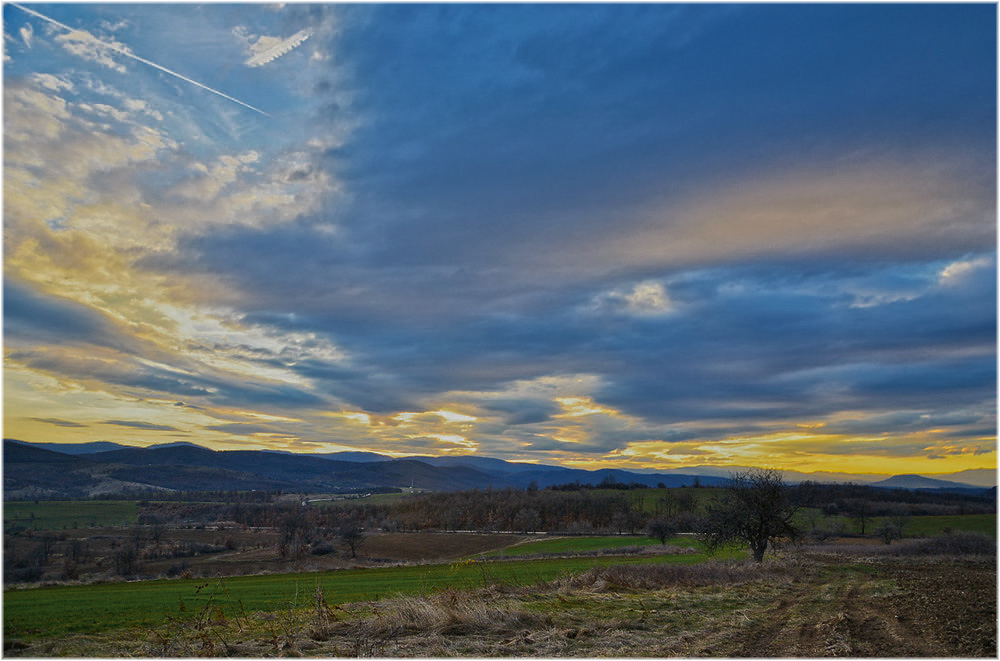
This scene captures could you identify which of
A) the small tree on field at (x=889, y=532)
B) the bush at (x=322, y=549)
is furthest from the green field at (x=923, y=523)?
the bush at (x=322, y=549)

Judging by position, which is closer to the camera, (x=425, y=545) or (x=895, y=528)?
(x=895, y=528)

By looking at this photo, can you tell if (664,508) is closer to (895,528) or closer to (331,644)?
(895,528)

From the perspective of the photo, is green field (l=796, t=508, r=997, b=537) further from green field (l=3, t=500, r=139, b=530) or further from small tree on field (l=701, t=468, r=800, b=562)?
green field (l=3, t=500, r=139, b=530)

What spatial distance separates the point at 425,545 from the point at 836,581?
9067cm

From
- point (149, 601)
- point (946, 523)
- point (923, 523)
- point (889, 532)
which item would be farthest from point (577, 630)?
point (923, 523)

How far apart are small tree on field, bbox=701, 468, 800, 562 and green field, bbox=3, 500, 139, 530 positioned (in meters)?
121

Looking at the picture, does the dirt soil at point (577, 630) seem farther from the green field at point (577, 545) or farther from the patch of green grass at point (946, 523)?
the patch of green grass at point (946, 523)

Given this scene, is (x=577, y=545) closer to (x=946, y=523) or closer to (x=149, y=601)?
(x=149, y=601)

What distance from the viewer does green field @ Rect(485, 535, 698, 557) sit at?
88.2 m

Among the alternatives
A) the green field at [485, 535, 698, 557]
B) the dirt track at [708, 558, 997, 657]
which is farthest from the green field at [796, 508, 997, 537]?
the dirt track at [708, 558, 997, 657]

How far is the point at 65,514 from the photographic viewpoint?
472 feet

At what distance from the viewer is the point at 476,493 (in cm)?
18188

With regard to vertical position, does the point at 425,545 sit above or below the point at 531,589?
below

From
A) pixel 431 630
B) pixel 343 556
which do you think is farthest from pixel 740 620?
pixel 343 556
